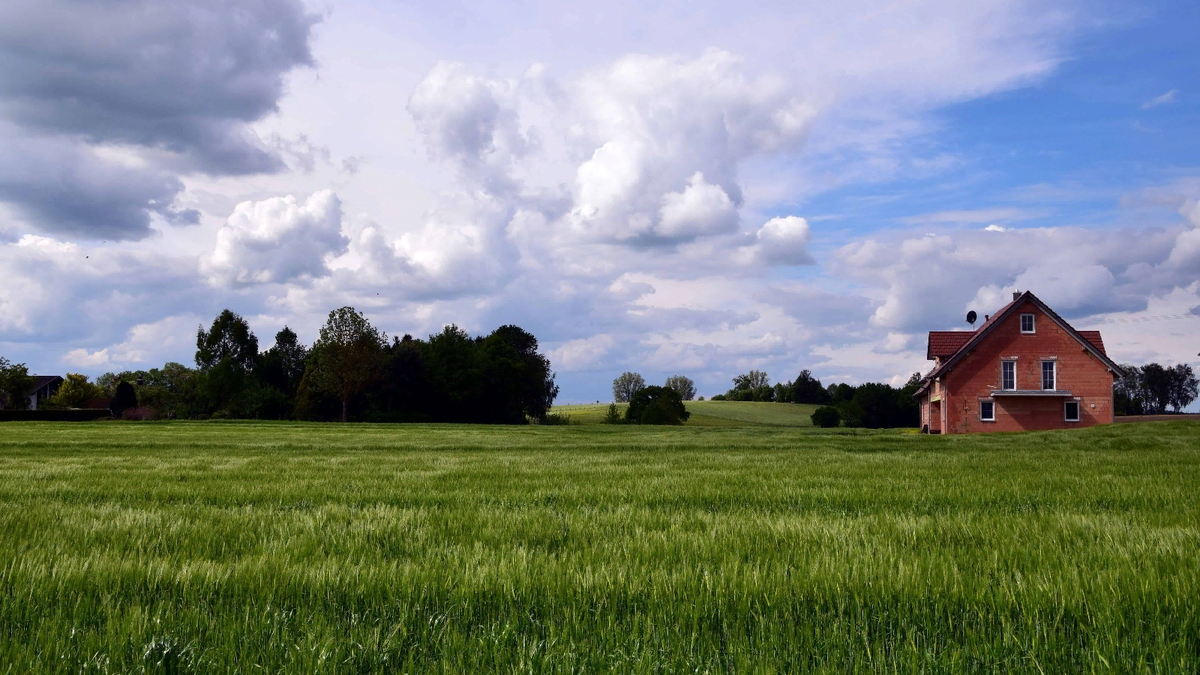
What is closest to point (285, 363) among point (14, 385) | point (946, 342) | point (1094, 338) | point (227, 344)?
point (227, 344)

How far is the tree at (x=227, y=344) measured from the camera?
11056cm

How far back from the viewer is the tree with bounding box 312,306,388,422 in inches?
3307

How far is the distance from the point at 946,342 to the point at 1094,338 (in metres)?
10.9

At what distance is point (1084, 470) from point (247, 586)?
1485cm

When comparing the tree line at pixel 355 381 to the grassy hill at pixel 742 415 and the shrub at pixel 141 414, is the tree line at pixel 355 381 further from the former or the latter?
the grassy hill at pixel 742 415

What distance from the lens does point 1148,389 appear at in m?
169

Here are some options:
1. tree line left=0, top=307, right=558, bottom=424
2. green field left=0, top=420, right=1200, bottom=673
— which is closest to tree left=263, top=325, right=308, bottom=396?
tree line left=0, top=307, right=558, bottom=424

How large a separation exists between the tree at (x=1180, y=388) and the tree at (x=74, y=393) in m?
216

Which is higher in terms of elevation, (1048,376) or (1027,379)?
(1048,376)

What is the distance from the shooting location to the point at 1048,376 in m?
59.2

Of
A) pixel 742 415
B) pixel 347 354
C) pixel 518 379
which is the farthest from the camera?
pixel 742 415

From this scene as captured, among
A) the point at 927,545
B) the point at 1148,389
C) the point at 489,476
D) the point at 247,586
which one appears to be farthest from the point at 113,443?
the point at 1148,389

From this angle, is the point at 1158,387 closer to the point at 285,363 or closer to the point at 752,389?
the point at 752,389

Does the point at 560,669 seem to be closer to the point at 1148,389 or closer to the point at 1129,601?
the point at 1129,601
